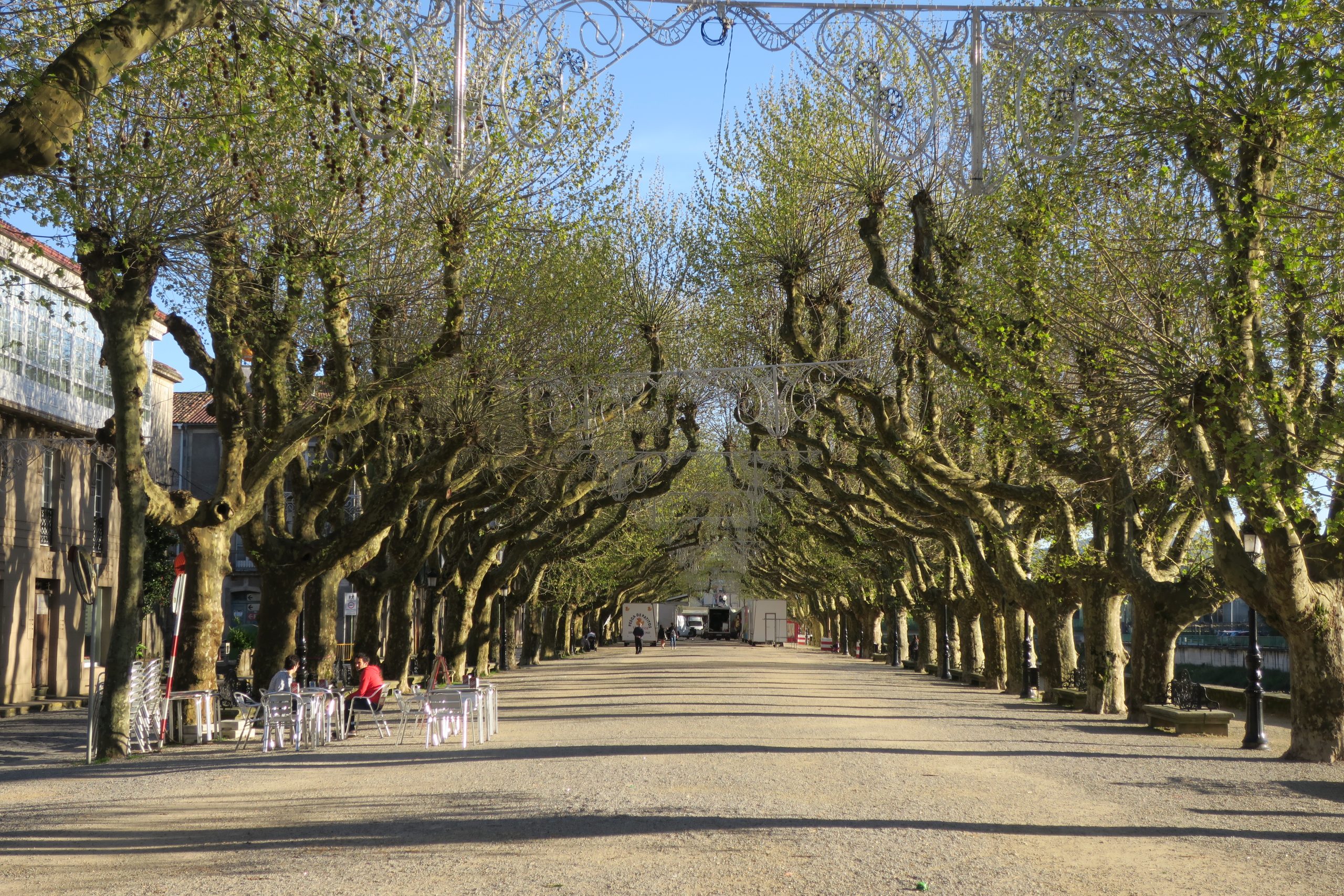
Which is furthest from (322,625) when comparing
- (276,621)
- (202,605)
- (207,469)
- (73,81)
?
(207,469)

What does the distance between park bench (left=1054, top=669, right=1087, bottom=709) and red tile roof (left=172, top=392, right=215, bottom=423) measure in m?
37.4

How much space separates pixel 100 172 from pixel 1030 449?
1329cm

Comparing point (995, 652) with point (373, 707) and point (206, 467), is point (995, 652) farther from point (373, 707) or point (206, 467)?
point (206, 467)

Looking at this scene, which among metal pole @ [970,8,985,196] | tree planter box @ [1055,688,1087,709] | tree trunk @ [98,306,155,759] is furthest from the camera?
tree planter box @ [1055,688,1087,709]

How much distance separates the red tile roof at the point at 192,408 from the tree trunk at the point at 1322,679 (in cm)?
4614

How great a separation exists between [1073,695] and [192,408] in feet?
139

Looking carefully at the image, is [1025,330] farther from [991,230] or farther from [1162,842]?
[1162,842]

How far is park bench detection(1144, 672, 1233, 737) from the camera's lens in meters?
20.5

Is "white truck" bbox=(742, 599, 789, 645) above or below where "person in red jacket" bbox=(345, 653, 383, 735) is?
below

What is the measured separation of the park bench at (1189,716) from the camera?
2045cm

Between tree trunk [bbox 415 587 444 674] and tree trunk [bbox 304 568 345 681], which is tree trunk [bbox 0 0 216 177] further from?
tree trunk [bbox 415 587 444 674]

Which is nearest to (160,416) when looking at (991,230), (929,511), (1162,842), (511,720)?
(511,720)

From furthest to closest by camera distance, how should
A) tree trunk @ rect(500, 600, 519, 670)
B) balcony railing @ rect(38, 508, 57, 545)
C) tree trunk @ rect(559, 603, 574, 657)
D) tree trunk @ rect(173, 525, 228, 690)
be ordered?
tree trunk @ rect(559, 603, 574, 657) → tree trunk @ rect(500, 600, 519, 670) → balcony railing @ rect(38, 508, 57, 545) → tree trunk @ rect(173, 525, 228, 690)

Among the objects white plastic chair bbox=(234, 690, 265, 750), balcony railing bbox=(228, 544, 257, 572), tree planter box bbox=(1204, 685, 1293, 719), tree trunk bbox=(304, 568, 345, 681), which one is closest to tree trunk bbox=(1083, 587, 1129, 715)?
tree planter box bbox=(1204, 685, 1293, 719)
